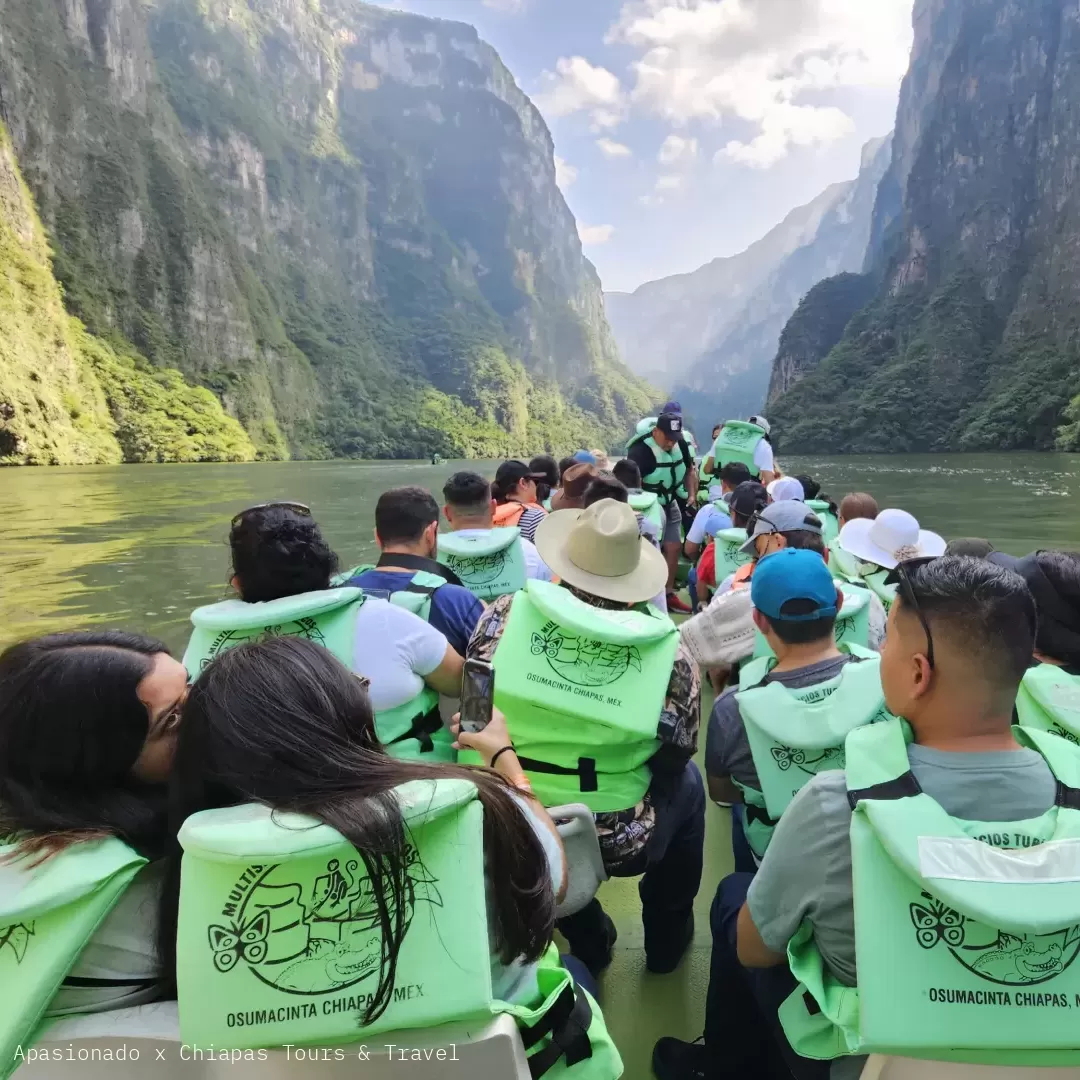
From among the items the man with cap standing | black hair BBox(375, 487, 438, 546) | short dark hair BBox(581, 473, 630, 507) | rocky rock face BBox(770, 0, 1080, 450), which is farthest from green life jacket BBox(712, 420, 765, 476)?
rocky rock face BBox(770, 0, 1080, 450)

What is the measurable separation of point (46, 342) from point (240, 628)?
63.9 meters

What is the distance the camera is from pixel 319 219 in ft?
373

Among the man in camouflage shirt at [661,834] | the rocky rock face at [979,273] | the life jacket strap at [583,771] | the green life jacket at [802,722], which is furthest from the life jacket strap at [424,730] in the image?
the rocky rock face at [979,273]

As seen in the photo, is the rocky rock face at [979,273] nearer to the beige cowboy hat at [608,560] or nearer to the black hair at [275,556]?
the beige cowboy hat at [608,560]

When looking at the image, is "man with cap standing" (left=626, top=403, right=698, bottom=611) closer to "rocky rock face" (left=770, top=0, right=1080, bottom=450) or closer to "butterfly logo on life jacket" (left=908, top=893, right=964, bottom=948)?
"butterfly logo on life jacket" (left=908, top=893, right=964, bottom=948)

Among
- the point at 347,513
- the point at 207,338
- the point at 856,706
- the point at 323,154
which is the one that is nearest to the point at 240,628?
the point at 856,706

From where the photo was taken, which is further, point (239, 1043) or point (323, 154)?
point (323, 154)

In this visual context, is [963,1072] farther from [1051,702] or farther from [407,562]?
[407,562]

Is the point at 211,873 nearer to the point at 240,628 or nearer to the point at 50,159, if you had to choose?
the point at 240,628

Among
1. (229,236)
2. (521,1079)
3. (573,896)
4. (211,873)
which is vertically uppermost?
(229,236)

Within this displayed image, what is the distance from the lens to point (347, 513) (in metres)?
20.1

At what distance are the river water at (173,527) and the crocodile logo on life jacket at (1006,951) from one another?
11.6 feet

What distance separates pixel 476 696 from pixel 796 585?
0.91 meters

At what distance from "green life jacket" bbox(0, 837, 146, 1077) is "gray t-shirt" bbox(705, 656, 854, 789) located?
140cm
